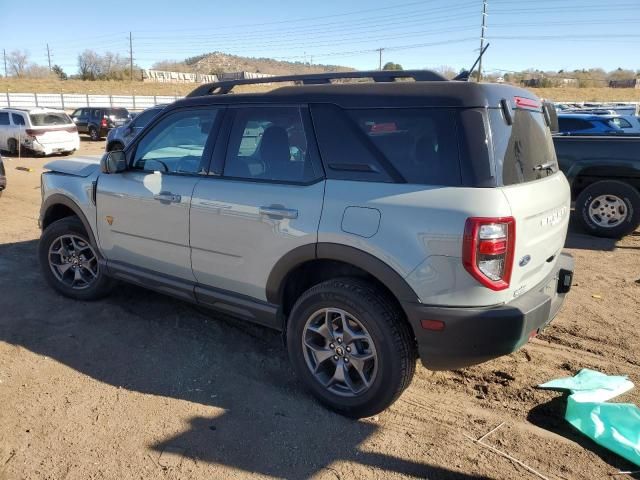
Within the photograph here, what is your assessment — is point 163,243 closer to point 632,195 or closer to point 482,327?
point 482,327

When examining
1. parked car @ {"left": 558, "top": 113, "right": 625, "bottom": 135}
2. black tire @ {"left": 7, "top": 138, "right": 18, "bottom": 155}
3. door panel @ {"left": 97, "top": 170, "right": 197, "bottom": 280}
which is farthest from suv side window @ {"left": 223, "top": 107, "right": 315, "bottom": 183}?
black tire @ {"left": 7, "top": 138, "right": 18, "bottom": 155}

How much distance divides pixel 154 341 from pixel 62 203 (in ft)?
5.34

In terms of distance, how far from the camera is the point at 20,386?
11.0 ft

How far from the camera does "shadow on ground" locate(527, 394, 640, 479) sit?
8.82ft

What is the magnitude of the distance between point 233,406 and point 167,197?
156cm

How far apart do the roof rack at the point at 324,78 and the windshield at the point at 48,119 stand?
15.2m

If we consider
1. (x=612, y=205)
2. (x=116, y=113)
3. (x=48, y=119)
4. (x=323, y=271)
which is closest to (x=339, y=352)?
(x=323, y=271)

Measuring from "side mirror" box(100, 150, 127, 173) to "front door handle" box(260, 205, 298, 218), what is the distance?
1.55 m

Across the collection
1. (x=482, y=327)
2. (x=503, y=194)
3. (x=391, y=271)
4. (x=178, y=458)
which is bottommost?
(x=178, y=458)

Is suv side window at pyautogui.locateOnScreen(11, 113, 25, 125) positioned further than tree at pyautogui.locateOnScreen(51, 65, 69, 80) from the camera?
No

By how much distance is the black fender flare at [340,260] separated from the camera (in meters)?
2.70

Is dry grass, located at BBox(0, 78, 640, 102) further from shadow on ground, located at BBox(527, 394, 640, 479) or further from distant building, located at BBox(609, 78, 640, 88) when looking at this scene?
shadow on ground, located at BBox(527, 394, 640, 479)

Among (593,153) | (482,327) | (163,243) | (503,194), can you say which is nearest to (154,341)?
(163,243)

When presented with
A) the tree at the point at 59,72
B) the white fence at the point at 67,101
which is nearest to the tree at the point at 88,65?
the tree at the point at 59,72
